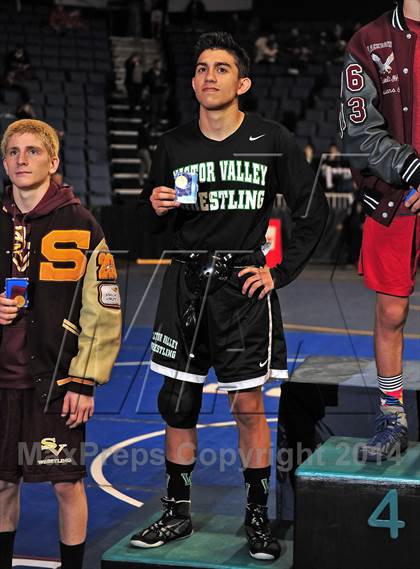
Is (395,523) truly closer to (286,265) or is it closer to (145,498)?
(286,265)

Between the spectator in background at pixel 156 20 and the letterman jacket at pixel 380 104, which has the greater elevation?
the spectator in background at pixel 156 20

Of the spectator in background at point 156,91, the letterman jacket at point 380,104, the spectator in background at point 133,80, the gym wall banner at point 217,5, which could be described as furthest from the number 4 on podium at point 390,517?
the gym wall banner at point 217,5

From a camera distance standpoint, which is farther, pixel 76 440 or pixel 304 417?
pixel 304 417

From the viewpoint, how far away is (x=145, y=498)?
16.1 feet

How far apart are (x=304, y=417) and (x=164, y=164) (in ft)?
4.53

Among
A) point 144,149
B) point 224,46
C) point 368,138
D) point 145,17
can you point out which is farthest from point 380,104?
point 145,17

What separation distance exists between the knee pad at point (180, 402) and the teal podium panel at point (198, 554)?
0.44 m

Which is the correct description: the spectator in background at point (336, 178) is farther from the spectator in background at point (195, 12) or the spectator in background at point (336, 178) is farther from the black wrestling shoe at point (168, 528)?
the black wrestling shoe at point (168, 528)

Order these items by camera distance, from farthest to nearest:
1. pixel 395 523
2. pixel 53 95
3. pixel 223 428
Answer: pixel 53 95 < pixel 223 428 < pixel 395 523

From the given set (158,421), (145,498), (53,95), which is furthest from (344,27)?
(145,498)

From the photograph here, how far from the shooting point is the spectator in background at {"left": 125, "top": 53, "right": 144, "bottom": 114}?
63.6 feet

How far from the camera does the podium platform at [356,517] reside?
3.23m

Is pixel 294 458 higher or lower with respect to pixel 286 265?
lower

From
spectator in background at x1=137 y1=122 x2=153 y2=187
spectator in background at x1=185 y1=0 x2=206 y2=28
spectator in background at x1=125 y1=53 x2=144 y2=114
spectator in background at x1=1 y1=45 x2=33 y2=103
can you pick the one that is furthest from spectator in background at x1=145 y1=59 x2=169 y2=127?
spectator in background at x1=185 y1=0 x2=206 y2=28
